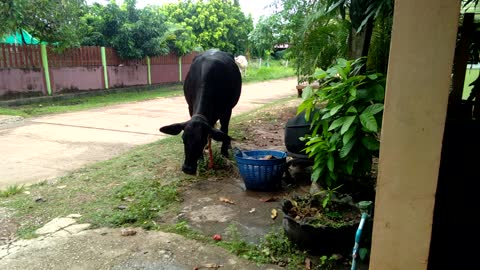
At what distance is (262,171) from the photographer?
12.5 feet

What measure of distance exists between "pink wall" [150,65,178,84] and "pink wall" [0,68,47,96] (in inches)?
197

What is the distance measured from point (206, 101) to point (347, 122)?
2.43 metres

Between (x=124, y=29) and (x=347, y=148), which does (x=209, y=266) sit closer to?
(x=347, y=148)

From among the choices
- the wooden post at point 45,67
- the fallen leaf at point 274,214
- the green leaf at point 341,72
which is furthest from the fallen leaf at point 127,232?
the wooden post at point 45,67

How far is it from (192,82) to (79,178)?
1.87 meters

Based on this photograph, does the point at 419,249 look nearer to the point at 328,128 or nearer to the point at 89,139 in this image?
the point at 328,128

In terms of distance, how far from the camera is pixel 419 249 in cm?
168

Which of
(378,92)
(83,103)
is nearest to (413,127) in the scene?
(378,92)

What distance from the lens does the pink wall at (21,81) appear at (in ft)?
34.1

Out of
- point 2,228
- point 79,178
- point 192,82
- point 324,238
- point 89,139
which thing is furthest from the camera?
point 89,139

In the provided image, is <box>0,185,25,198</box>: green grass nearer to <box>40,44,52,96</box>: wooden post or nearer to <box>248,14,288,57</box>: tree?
<box>248,14,288,57</box>: tree

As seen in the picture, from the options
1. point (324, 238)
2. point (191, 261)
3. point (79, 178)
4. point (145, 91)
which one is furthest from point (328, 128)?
point (145, 91)

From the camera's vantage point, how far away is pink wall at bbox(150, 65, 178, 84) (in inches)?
620

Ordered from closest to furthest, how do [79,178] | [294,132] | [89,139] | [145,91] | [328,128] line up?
1. [328,128]
2. [294,132]
3. [79,178]
4. [89,139]
5. [145,91]
